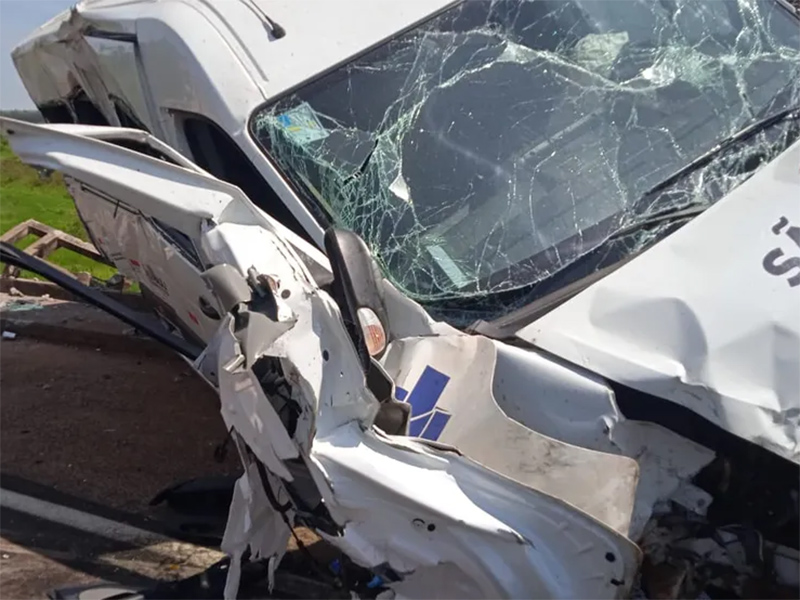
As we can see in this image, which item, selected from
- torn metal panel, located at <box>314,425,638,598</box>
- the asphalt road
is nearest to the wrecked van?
torn metal panel, located at <box>314,425,638,598</box>

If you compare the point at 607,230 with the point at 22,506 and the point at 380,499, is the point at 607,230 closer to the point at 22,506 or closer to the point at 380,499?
the point at 380,499

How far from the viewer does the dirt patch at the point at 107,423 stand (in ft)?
14.9

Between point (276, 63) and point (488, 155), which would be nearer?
point (488, 155)

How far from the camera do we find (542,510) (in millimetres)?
2279

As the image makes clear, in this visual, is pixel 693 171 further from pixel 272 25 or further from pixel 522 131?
pixel 272 25

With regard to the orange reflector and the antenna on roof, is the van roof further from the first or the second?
the orange reflector

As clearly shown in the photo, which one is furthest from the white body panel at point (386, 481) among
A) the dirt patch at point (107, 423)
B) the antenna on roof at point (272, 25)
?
the dirt patch at point (107, 423)

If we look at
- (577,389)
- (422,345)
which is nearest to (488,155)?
(422,345)

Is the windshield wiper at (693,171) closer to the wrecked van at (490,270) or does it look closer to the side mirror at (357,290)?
→ the wrecked van at (490,270)

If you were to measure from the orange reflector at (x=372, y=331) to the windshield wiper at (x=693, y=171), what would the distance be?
0.70 meters

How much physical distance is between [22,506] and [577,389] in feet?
9.57

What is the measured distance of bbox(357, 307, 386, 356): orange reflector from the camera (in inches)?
100

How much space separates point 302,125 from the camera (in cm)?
310

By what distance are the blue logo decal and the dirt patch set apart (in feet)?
6.89
